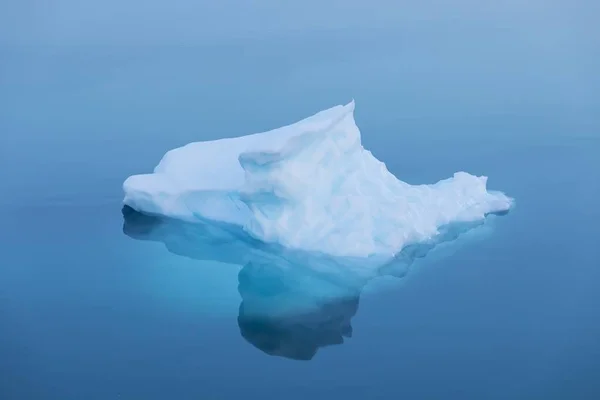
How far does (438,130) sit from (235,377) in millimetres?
5260

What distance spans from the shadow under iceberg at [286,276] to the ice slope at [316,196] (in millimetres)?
105

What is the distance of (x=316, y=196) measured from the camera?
6.52m

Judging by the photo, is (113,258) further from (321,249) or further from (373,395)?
(373,395)

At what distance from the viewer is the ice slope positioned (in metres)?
6.34

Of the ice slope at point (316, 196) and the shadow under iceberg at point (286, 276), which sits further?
the ice slope at point (316, 196)

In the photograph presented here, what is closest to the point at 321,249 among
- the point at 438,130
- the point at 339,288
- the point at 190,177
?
the point at 339,288

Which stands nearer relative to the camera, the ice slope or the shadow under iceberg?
the shadow under iceberg

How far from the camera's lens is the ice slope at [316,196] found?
6336mm

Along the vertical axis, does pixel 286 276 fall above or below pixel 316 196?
below

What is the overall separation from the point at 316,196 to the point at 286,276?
0.71m

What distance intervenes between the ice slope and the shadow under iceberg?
0.35 ft

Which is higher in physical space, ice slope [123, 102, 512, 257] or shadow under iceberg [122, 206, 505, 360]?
ice slope [123, 102, 512, 257]

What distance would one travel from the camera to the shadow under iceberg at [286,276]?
566 cm

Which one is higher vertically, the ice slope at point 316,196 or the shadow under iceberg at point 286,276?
the ice slope at point 316,196
